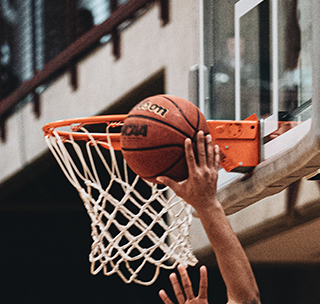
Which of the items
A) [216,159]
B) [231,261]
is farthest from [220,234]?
[216,159]

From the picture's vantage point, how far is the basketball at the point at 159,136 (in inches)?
45.1


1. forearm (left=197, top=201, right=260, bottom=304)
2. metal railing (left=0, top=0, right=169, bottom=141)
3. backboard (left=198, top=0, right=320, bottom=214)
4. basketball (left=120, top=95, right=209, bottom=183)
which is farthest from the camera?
metal railing (left=0, top=0, right=169, bottom=141)

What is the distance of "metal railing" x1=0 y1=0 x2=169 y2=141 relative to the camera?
3.07 m

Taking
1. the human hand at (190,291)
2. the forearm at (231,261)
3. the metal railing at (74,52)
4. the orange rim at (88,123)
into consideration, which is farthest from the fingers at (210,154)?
the metal railing at (74,52)

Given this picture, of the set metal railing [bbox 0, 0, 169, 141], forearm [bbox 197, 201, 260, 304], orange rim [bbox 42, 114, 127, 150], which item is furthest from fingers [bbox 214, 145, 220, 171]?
metal railing [bbox 0, 0, 169, 141]

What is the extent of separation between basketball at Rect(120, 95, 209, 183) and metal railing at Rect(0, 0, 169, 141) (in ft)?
5.78

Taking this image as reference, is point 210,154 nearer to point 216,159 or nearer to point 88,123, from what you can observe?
point 216,159

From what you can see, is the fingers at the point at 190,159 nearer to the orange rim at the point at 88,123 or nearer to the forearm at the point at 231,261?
the forearm at the point at 231,261

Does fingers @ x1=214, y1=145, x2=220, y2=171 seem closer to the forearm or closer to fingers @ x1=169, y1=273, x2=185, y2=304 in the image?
the forearm

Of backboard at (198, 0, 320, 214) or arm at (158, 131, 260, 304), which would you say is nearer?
arm at (158, 131, 260, 304)

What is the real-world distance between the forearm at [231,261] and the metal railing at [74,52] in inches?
84.9

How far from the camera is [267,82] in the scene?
1536mm

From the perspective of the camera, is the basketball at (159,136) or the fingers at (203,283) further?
the basketball at (159,136)

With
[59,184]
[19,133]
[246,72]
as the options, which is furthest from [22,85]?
[246,72]
